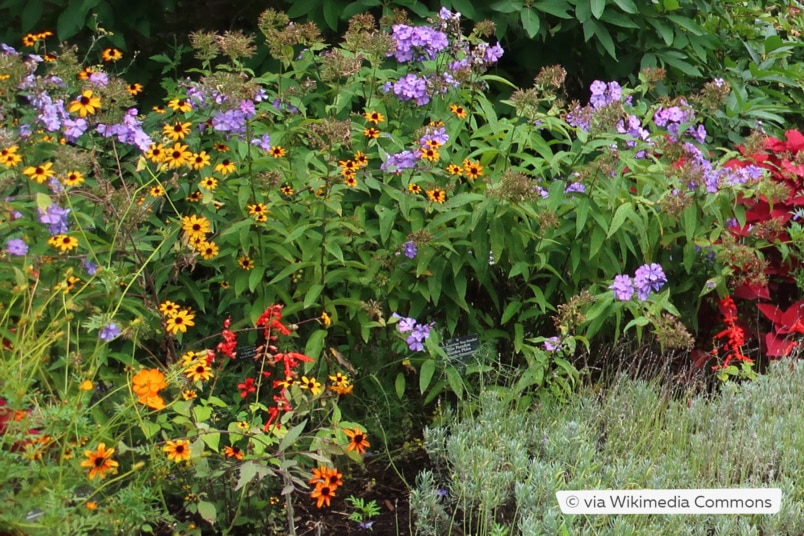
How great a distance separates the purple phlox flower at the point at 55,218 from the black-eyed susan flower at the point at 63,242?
0.08 feet

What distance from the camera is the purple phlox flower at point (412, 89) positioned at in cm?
313

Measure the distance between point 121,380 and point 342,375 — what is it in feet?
1.95

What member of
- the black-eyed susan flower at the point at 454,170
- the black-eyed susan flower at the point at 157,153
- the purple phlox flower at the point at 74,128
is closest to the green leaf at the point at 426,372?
the black-eyed susan flower at the point at 454,170

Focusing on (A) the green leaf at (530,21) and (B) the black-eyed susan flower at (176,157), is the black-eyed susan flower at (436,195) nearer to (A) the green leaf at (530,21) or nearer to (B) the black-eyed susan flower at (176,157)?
(B) the black-eyed susan flower at (176,157)

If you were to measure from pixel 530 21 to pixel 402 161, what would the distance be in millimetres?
1278

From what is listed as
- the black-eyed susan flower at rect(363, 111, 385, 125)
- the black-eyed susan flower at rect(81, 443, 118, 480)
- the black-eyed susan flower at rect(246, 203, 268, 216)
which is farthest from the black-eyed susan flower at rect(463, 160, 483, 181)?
the black-eyed susan flower at rect(81, 443, 118, 480)

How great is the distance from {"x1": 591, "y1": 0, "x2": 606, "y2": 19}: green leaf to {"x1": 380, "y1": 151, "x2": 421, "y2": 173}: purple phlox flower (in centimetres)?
135

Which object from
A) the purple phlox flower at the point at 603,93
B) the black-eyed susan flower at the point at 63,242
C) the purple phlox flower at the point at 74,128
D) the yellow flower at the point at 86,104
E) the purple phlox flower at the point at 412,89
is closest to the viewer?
the black-eyed susan flower at the point at 63,242

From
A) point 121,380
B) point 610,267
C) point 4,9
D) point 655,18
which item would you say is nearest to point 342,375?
point 121,380

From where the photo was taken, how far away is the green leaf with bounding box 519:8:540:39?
384cm

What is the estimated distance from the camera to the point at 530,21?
387 centimetres

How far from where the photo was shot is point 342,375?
272 centimetres

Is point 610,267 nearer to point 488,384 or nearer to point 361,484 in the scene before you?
point 488,384

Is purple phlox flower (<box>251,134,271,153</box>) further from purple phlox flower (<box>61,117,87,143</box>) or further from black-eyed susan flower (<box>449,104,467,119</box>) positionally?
black-eyed susan flower (<box>449,104,467,119</box>)
